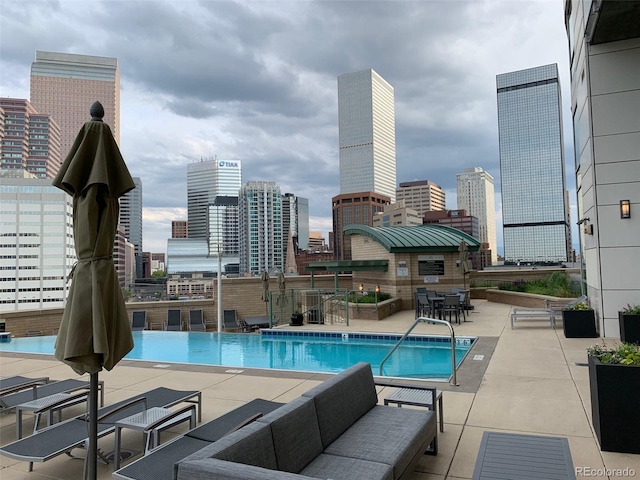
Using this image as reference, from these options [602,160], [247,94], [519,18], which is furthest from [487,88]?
[602,160]

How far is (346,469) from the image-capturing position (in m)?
2.73

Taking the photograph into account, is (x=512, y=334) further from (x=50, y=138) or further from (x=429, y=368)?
(x=50, y=138)

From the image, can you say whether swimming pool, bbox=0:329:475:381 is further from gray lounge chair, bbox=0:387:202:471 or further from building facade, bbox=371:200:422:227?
building facade, bbox=371:200:422:227

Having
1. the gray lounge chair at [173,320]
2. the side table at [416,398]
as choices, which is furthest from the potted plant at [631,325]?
the gray lounge chair at [173,320]

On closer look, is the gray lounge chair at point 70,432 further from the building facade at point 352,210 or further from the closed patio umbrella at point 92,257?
the building facade at point 352,210

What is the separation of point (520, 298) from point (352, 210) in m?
121

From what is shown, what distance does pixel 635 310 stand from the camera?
27.6 ft

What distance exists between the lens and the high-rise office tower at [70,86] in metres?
163

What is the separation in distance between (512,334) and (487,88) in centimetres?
20164

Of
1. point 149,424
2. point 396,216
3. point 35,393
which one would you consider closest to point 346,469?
point 149,424

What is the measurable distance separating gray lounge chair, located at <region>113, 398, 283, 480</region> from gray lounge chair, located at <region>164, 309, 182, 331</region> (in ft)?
51.0

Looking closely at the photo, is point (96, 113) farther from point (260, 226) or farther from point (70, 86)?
point (70, 86)

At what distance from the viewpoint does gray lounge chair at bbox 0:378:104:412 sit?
194 inches

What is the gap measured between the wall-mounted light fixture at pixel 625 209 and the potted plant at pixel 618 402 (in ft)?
21.2
